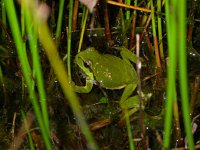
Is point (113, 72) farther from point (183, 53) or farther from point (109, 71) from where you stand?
point (183, 53)

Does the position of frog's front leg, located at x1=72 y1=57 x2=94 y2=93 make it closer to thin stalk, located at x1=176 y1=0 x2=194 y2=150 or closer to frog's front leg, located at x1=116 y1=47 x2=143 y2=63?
frog's front leg, located at x1=116 y1=47 x2=143 y2=63

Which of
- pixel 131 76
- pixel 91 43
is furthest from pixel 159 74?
pixel 91 43

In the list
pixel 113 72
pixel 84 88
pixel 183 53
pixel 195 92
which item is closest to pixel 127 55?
pixel 113 72

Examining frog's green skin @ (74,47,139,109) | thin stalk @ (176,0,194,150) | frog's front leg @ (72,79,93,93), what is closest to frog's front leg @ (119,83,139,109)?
frog's green skin @ (74,47,139,109)

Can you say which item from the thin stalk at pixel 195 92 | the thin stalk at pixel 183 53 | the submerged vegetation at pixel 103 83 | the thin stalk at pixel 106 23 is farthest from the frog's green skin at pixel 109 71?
the thin stalk at pixel 183 53

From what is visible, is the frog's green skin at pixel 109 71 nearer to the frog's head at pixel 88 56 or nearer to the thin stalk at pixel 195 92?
the frog's head at pixel 88 56

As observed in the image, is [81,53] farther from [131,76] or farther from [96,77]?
[131,76]
